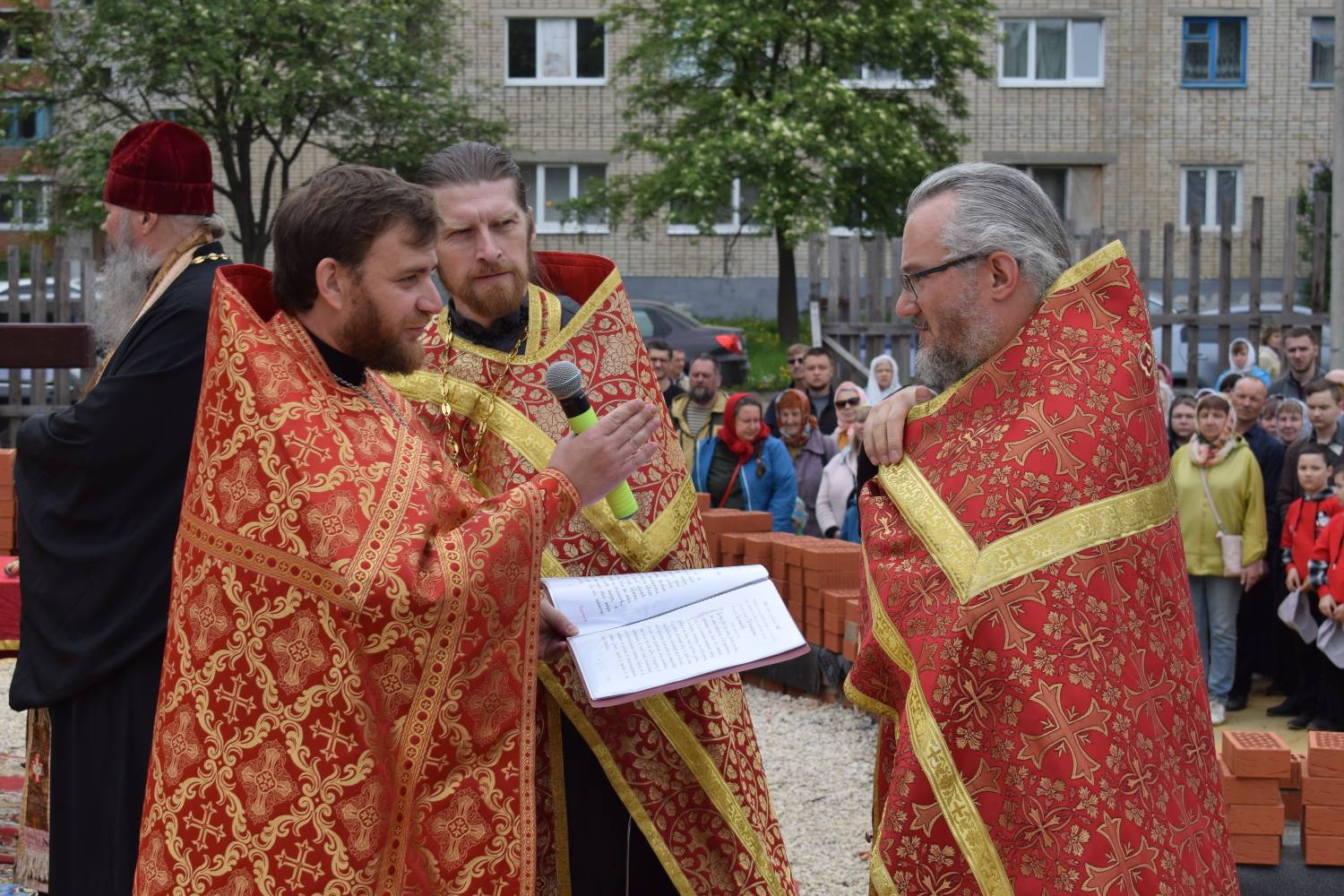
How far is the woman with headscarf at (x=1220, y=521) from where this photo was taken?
28.6ft

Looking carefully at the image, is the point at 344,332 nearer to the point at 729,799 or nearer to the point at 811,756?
the point at 729,799

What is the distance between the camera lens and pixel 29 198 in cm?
2408

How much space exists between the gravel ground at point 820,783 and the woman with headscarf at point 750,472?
4.37ft

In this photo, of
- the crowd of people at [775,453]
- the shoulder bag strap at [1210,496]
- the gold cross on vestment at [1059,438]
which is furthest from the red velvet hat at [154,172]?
the shoulder bag strap at [1210,496]

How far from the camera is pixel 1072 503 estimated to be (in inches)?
112

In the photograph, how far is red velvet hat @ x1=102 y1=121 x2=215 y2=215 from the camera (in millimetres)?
3908

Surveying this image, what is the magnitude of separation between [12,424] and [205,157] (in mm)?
11240

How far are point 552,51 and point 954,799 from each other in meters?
28.8

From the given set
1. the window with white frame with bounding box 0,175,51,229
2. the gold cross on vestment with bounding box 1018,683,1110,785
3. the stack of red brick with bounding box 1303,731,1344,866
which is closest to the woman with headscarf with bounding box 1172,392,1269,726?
the stack of red brick with bounding box 1303,731,1344,866

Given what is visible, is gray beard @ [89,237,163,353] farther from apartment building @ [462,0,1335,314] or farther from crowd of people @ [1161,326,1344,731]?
apartment building @ [462,0,1335,314]

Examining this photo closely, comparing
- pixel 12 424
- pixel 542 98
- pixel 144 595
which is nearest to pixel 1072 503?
pixel 144 595

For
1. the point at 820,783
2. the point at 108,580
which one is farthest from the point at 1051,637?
the point at 820,783

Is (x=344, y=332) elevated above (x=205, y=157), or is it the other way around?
(x=205, y=157)

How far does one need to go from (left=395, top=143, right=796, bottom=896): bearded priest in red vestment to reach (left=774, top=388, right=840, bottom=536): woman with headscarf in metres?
6.43
